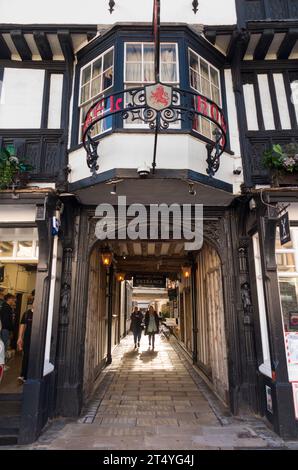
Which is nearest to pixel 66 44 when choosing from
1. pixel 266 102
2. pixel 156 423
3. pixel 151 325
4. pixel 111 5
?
pixel 111 5

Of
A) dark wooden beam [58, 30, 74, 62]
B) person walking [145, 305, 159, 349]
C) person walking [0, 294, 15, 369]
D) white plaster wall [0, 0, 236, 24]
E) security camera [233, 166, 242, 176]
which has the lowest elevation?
person walking [145, 305, 159, 349]

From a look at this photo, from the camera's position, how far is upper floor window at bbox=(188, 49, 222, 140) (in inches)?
258

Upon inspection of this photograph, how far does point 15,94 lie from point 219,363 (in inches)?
320

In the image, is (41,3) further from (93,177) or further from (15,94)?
(93,177)

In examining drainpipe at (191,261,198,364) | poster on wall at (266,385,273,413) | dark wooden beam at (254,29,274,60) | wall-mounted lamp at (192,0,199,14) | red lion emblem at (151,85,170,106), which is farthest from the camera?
drainpipe at (191,261,198,364)

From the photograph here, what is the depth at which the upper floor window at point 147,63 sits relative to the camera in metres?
6.40

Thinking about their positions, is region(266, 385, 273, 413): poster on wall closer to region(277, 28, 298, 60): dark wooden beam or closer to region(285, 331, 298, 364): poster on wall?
region(285, 331, 298, 364): poster on wall

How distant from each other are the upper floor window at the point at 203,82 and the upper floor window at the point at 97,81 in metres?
1.82

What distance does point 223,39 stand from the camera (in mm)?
6984

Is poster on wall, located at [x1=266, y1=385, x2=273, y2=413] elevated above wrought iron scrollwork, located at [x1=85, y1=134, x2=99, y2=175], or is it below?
below

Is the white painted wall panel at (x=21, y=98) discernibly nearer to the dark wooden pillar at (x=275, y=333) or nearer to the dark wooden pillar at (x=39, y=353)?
the dark wooden pillar at (x=39, y=353)

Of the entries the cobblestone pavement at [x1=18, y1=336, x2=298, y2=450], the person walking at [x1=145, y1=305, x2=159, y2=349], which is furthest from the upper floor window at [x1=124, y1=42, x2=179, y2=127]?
the person walking at [x1=145, y1=305, x2=159, y2=349]

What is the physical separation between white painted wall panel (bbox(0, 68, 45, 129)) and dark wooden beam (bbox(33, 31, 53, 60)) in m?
0.37

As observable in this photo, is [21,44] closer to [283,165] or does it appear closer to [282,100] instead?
[282,100]
